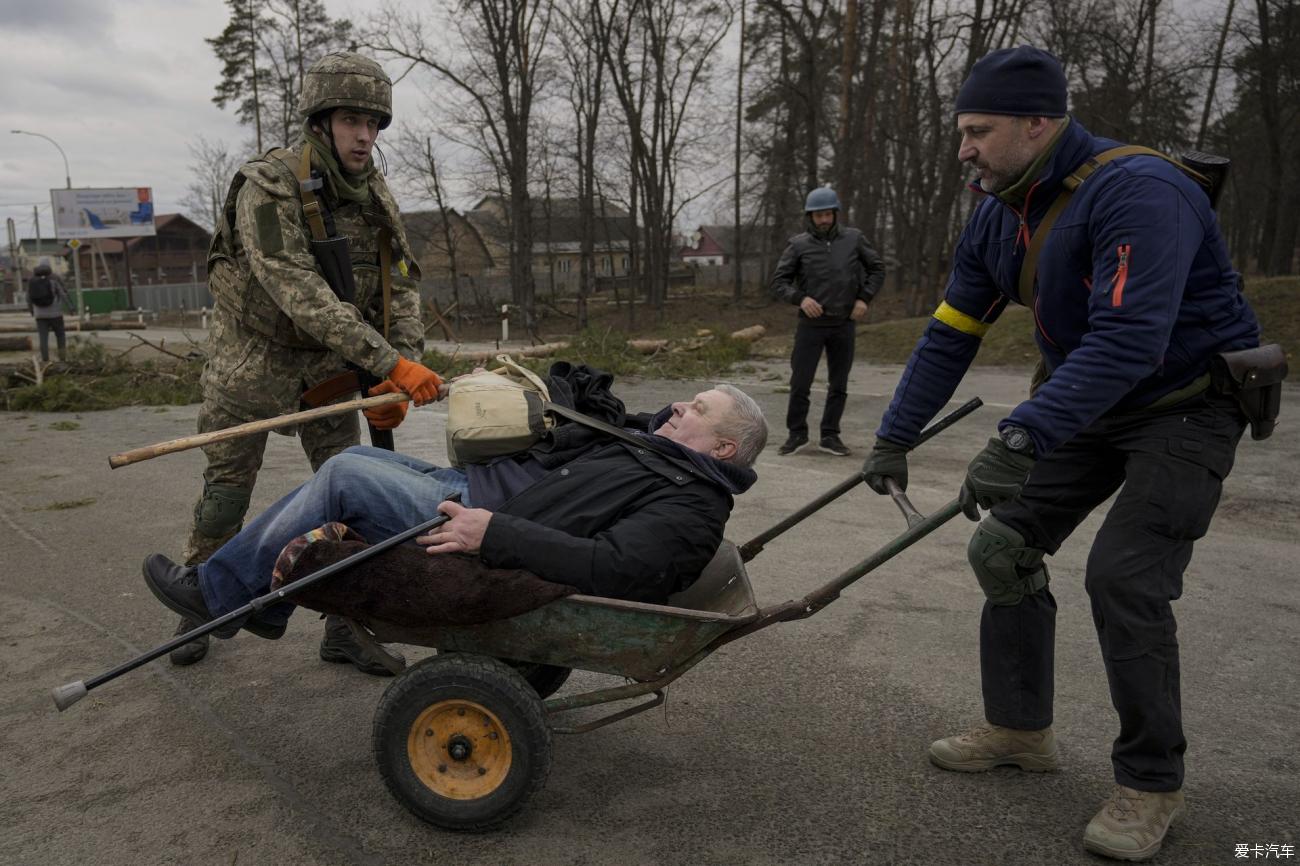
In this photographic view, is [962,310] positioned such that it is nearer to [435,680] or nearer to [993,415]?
[435,680]

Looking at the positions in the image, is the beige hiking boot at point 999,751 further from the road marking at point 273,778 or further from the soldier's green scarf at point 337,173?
the soldier's green scarf at point 337,173

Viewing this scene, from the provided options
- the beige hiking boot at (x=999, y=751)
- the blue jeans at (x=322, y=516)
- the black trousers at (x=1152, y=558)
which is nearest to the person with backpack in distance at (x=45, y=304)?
the blue jeans at (x=322, y=516)

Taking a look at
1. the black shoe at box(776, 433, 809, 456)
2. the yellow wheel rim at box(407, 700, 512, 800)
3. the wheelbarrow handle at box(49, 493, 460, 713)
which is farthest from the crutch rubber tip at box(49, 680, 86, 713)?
the black shoe at box(776, 433, 809, 456)

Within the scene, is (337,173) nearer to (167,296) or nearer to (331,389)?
(331,389)

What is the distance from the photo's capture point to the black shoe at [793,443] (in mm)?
7922

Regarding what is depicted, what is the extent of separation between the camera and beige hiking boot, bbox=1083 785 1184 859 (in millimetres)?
2480

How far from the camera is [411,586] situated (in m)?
2.49

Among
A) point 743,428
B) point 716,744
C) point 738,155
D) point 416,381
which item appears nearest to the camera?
point 743,428

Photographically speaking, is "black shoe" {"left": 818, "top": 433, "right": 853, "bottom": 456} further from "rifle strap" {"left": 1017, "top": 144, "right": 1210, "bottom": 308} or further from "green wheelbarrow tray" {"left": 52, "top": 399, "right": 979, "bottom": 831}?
"green wheelbarrow tray" {"left": 52, "top": 399, "right": 979, "bottom": 831}

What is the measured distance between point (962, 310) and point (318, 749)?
8.15 feet

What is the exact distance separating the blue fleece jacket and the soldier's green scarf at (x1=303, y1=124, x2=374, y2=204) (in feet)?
7.50

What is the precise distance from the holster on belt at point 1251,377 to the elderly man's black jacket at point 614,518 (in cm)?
128

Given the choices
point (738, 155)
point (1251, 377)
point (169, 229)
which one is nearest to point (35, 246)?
point (169, 229)

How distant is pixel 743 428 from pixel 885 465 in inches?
18.3
